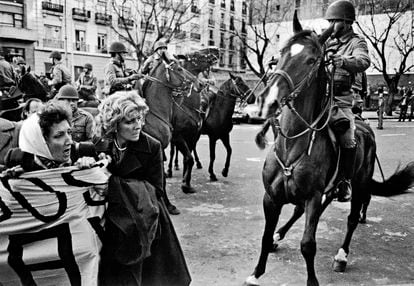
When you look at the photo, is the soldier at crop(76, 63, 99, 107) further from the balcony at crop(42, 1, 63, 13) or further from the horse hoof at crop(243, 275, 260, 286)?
the balcony at crop(42, 1, 63, 13)

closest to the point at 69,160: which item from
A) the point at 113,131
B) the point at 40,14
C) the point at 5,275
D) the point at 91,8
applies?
the point at 113,131

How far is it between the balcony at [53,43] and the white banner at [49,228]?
133ft

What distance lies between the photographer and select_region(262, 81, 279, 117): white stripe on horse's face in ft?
12.3

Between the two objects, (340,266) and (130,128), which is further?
(340,266)

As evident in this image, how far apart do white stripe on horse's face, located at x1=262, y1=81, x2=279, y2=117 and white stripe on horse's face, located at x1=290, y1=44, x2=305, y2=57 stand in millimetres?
385

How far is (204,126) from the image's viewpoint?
33.9 feet

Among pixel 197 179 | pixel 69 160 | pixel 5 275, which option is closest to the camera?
pixel 5 275

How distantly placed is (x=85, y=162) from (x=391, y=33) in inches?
1888

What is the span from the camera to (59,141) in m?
2.94

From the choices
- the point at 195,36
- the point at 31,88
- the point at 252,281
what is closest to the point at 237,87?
the point at 31,88

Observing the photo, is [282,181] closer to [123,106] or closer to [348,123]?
[348,123]

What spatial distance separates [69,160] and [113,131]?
1.21 feet

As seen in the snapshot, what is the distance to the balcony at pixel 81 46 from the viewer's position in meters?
42.5

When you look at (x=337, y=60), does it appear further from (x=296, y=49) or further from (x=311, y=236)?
(x=311, y=236)
